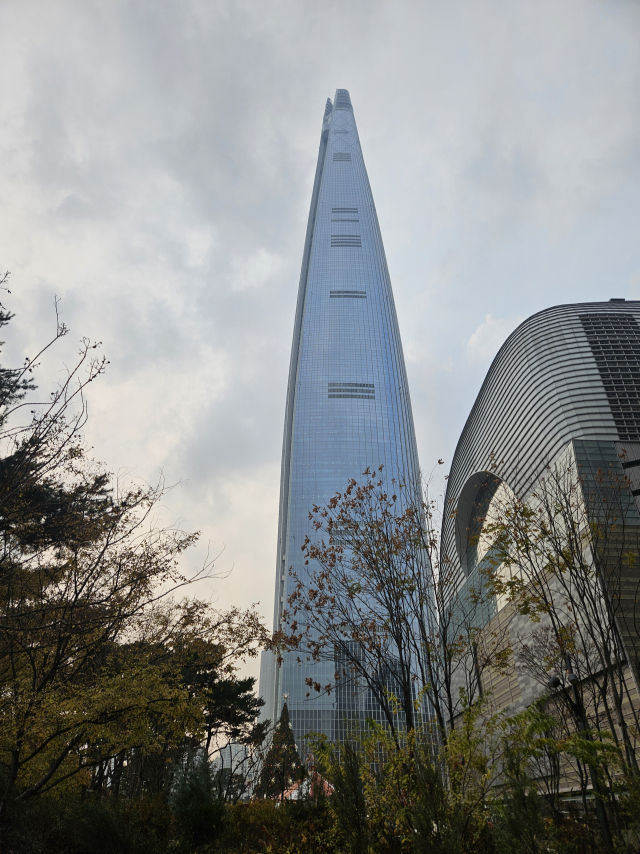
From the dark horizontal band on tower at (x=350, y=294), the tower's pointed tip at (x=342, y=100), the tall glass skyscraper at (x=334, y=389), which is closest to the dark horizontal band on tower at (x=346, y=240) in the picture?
the tall glass skyscraper at (x=334, y=389)

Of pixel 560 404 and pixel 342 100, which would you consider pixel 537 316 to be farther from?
pixel 342 100

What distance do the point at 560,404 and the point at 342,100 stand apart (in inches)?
7328

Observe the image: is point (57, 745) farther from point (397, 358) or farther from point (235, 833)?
point (397, 358)

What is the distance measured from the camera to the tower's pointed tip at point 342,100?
7156 inches

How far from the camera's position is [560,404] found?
3747cm

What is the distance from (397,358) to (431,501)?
105 m

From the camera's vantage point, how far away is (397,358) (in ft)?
387

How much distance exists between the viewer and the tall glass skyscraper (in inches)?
3747

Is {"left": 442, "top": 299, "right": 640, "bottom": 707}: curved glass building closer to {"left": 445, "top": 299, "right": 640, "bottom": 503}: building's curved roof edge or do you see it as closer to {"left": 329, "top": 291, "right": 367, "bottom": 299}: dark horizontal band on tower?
{"left": 445, "top": 299, "right": 640, "bottom": 503}: building's curved roof edge

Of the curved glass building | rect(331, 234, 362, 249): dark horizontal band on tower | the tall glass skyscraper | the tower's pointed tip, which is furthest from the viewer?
the tower's pointed tip

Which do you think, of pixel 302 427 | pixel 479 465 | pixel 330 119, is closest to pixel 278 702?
pixel 302 427

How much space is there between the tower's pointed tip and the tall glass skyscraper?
5681cm

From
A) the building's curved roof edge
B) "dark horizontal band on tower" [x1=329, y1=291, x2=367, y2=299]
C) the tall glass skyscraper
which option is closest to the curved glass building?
the building's curved roof edge

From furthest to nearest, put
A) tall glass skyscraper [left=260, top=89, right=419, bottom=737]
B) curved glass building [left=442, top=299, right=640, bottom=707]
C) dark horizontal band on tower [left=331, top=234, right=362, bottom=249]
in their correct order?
dark horizontal band on tower [left=331, top=234, right=362, bottom=249]
tall glass skyscraper [left=260, top=89, right=419, bottom=737]
curved glass building [left=442, top=299, right=640, bottom=707]
